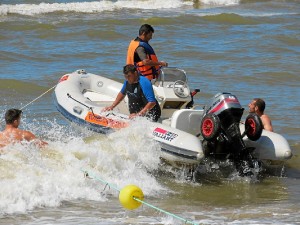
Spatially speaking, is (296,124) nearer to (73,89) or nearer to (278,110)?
(278,110)

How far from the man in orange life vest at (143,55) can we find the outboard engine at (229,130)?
1480 millimetres

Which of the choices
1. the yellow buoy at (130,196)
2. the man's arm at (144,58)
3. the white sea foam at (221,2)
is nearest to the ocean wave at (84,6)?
the white sea foam at (221,2)

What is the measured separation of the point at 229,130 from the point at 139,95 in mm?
1288

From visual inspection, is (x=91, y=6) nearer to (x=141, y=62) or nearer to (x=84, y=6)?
(x=84, y=6)

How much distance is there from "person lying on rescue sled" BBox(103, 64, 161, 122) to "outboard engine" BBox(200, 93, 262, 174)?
2.54ft

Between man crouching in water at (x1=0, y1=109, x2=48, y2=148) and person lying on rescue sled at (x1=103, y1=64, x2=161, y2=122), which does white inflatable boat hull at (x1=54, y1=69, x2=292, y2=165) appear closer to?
person lying on rescue sled at (x1=103, y1=64, x2=161, y2=122)

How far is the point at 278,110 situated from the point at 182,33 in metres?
8.10

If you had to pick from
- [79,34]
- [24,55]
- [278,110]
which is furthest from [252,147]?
[79,34]

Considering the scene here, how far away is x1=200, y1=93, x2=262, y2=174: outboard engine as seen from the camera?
8914mm

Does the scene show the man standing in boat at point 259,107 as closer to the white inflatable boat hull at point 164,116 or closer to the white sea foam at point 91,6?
the white inflatable boat hull at point 164,116

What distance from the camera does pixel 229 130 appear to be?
9016 mm

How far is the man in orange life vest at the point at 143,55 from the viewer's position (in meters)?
10.3

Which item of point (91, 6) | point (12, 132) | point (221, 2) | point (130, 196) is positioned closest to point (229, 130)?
point (12, 132)

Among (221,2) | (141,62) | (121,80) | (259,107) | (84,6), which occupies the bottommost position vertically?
(121,80)
